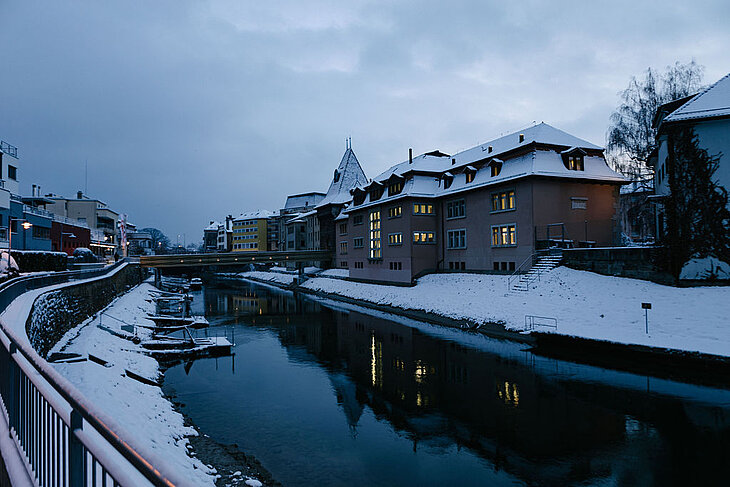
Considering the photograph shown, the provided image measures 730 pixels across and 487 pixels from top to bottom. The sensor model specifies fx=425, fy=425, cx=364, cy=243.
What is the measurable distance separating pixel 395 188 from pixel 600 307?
27.9 metres

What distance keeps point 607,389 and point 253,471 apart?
49.1 ft

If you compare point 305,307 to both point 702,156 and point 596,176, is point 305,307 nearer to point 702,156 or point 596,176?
point 596,176

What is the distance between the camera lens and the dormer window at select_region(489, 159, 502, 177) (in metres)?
39.7

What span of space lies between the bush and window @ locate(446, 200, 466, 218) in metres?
37.2

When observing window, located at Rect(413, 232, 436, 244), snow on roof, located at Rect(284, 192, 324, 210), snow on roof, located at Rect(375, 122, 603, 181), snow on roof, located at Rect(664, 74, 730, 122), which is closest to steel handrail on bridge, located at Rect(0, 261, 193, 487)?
snow on roof, located at Rect(664, 74, 730, 122)

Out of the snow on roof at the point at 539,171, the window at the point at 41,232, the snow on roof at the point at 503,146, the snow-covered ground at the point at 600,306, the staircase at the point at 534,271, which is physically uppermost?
the snow on roof at the point at 503,146

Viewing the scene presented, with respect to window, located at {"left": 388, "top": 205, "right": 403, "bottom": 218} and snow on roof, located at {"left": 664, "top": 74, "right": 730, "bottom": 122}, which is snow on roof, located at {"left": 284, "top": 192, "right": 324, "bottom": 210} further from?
snow on roof, located at {"left": 664, "top": 74, "right": 730, "bottom": 122}

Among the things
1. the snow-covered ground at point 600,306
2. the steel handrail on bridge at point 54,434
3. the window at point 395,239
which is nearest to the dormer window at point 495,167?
the snow-covered ground at point 600,306

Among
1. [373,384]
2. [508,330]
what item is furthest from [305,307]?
[373,384]

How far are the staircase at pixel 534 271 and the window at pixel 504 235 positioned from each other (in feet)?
9.07

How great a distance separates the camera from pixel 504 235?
127ft

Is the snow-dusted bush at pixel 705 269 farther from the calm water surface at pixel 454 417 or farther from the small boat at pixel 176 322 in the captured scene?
the small boat at pixel 176 322

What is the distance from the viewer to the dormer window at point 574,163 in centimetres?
3728

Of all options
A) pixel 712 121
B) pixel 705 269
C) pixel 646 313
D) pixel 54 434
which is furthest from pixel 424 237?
pixel 54 434
